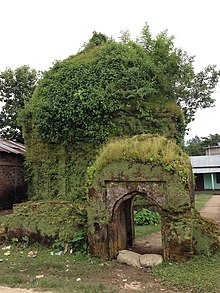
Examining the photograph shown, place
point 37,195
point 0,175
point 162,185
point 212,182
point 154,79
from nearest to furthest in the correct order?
point 162,185, point 154,79, point 37,195, point 0,175, point 212,182

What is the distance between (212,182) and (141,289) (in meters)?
27.0

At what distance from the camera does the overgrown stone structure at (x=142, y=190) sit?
7242 millimetres

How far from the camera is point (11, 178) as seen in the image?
18.4m

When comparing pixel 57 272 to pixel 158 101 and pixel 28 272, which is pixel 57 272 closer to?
pixel 28 272

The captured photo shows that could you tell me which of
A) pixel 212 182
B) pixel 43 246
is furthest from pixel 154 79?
pixel 212 182

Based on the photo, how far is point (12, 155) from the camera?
61.2 feet

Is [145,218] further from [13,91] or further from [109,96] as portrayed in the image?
A: [13,91]

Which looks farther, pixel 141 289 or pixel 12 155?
pixel 12 155

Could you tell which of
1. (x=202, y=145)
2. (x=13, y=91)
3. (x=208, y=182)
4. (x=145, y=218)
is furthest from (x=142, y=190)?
(x=202, y=145)

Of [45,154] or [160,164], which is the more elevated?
[45,154]

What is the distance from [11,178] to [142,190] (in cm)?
1297

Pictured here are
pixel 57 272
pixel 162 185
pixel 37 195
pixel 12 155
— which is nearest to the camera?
pixel 57 272

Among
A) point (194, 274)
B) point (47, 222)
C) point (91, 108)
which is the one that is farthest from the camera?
point (91, 108)

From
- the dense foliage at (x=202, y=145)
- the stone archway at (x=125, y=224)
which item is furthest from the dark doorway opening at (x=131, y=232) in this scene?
the dense foliage at (x=202, y=145)
